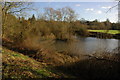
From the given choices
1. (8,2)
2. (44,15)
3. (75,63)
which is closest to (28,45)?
(8,2)

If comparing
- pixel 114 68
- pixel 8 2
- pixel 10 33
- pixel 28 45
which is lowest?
pixel 114 68

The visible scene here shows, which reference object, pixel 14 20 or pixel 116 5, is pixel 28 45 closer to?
pixel 14 20

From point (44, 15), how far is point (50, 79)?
1108 inches

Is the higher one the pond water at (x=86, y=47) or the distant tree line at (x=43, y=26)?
the distant tree line at (x=43, y=26)

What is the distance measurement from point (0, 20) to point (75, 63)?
10511 millimetres

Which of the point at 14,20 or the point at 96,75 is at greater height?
the point at 14,20

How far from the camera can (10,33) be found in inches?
555

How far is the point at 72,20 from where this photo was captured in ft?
103

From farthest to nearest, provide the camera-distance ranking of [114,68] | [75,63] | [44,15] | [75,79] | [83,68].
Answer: [44,15] < [75,63] < [83,68] < [114,68] < [75,79]

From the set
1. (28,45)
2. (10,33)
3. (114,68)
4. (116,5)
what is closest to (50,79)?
(114,68)

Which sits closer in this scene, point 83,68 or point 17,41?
point 83,68

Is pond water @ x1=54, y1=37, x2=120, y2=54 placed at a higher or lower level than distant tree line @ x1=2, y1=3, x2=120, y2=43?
Result: lower

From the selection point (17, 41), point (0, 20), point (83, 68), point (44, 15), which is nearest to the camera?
point (83, 68)

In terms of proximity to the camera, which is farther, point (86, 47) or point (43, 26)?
point (43, 26)
